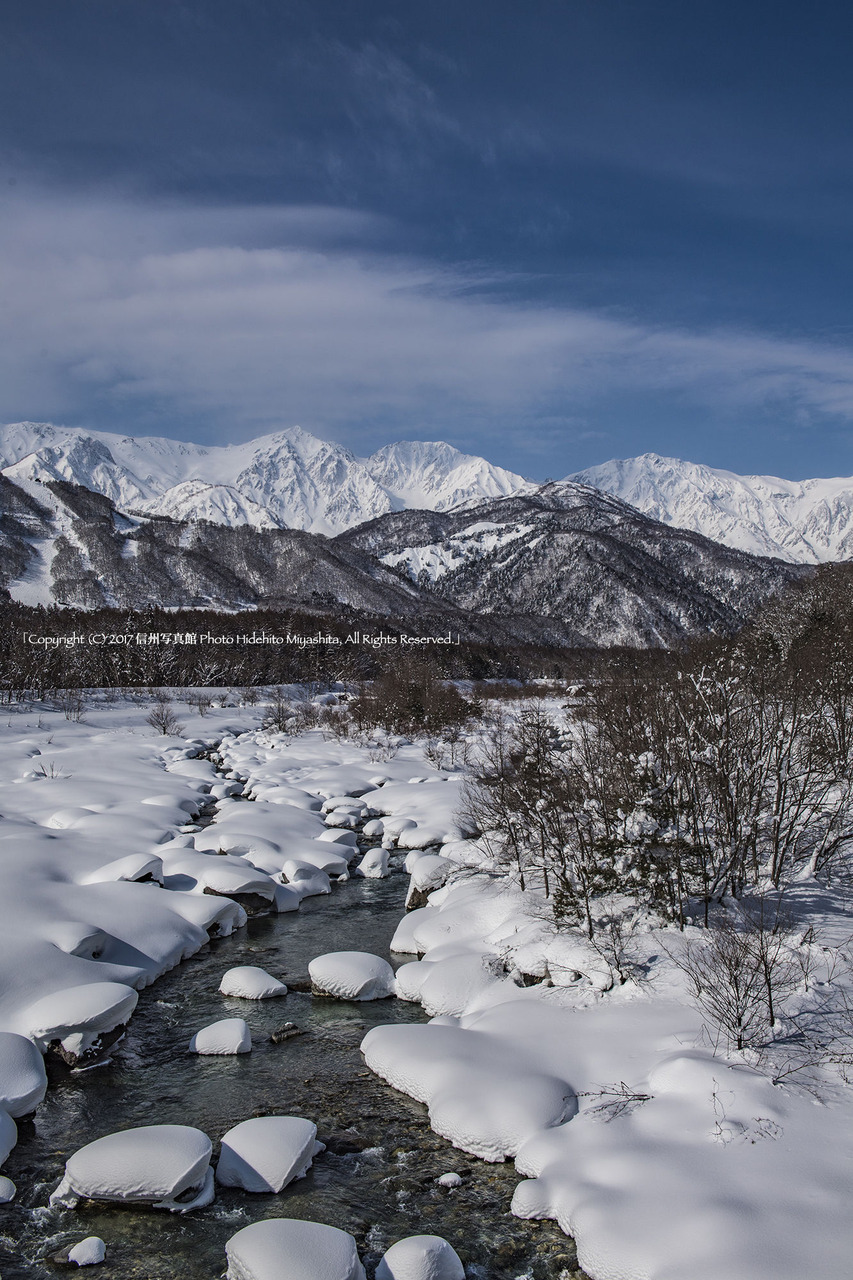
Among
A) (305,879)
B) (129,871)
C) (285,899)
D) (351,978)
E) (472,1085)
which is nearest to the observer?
(472,1085)

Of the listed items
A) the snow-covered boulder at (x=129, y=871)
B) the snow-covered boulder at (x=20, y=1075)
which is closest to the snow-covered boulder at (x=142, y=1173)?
the snow-covered boulder at (x=20, y=1075)

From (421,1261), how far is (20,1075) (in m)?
4.66

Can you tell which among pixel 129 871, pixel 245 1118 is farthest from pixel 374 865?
pixel 245 1118

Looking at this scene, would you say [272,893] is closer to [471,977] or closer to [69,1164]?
[471,977]

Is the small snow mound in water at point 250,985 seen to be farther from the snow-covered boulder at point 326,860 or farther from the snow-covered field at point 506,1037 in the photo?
the snow-covered boulder at point 326,860

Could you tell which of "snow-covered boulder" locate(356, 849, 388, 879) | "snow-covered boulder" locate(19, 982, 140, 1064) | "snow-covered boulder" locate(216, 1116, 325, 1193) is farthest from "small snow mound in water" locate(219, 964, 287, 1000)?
"snow-covered boulder" locate(356, 849, 388, 879)

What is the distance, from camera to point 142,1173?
6.45 meters

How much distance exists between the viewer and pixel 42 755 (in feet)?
90.5

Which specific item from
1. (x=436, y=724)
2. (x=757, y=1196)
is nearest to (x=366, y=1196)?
(x=757, y=1196)

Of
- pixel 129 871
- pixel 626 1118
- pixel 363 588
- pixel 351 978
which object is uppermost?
pixel 363 588

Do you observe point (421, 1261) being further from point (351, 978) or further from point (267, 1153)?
point (351, 978)

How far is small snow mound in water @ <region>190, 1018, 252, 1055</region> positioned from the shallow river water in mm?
125

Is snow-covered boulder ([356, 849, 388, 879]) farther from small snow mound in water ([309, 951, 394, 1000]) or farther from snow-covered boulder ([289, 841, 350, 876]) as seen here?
small snow mound in water ([309, 951, 394, 1000])

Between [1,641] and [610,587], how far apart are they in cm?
14954
